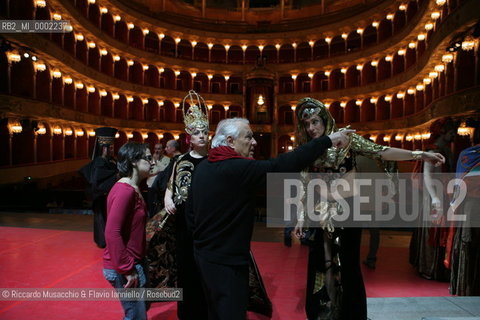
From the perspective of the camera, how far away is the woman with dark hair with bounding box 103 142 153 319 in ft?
8.25

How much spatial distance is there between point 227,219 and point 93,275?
3.91 metres

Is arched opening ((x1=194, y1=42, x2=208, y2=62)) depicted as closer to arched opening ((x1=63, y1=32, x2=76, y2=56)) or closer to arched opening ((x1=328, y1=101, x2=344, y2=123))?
arched opening ((x1=328, y1=101, x2=344, y2=123))

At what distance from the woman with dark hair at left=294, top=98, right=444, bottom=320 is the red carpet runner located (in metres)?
1.14

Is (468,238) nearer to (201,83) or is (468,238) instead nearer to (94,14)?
(94,14)

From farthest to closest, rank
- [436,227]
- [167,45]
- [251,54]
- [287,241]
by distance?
[251,54], [167,45], [287,241], [436,227]

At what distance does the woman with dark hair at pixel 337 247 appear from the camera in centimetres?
280

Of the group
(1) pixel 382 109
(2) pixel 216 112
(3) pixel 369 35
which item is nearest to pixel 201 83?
(2) pixel 216 112

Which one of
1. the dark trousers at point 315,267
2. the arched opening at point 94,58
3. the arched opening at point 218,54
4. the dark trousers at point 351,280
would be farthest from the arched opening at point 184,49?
the dark trousers at point 351,280

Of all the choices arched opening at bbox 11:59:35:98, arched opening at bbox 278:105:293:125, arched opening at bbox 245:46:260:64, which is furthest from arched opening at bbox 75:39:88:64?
arched opening at bbox 278:105:293:125

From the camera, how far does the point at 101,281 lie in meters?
4.86

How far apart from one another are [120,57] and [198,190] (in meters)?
31.2

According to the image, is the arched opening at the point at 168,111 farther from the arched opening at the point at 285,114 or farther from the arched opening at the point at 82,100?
the arched opening at the point at 285,114

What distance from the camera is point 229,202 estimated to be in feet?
6.93

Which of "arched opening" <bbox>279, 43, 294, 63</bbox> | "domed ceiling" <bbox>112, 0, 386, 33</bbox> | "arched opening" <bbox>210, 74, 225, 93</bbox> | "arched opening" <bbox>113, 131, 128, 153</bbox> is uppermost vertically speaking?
"domed ceiling" <bbox>112, 0, 386, 33</bbox>
